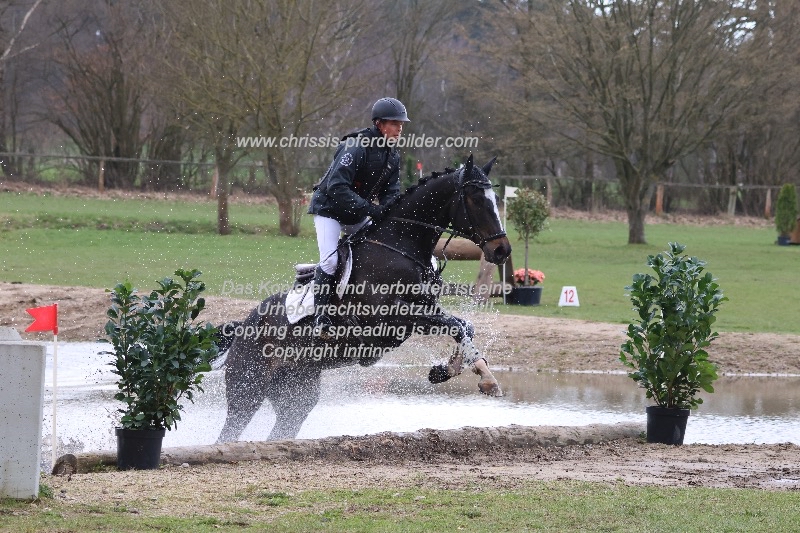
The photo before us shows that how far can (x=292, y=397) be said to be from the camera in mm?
9859

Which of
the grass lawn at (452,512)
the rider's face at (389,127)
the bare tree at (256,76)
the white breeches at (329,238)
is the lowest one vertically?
the grass lawn at (452,512)

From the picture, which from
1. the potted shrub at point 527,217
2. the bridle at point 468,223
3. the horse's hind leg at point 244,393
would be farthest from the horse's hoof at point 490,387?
the potted shrub at point 527,217

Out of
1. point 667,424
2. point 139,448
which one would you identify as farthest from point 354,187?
point 667,424

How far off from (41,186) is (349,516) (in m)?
28.5

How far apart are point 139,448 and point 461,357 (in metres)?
2.54

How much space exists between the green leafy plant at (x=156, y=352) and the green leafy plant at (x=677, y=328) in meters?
3.49

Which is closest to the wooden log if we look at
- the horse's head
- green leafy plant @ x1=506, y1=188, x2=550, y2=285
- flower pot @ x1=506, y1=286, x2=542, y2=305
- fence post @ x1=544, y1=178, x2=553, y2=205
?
the horse's head

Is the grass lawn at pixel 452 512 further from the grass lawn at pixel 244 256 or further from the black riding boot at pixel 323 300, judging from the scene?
the grass lawn at pixel 244 256

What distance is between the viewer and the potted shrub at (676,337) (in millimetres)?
8945

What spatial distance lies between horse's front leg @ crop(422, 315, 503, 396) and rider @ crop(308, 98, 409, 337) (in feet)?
3.15

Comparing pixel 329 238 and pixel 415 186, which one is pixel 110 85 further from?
pixel 415 186

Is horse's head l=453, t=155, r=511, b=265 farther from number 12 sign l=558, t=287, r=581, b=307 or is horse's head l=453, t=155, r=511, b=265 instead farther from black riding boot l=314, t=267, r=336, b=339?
number 12 sign l=558, t=287, r=581, b=307

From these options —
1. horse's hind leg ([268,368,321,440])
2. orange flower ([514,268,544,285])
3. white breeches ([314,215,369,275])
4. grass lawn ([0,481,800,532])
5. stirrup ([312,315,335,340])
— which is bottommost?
horse's hind leg ([268,368,321,440])

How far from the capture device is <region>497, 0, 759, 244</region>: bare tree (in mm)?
31531
